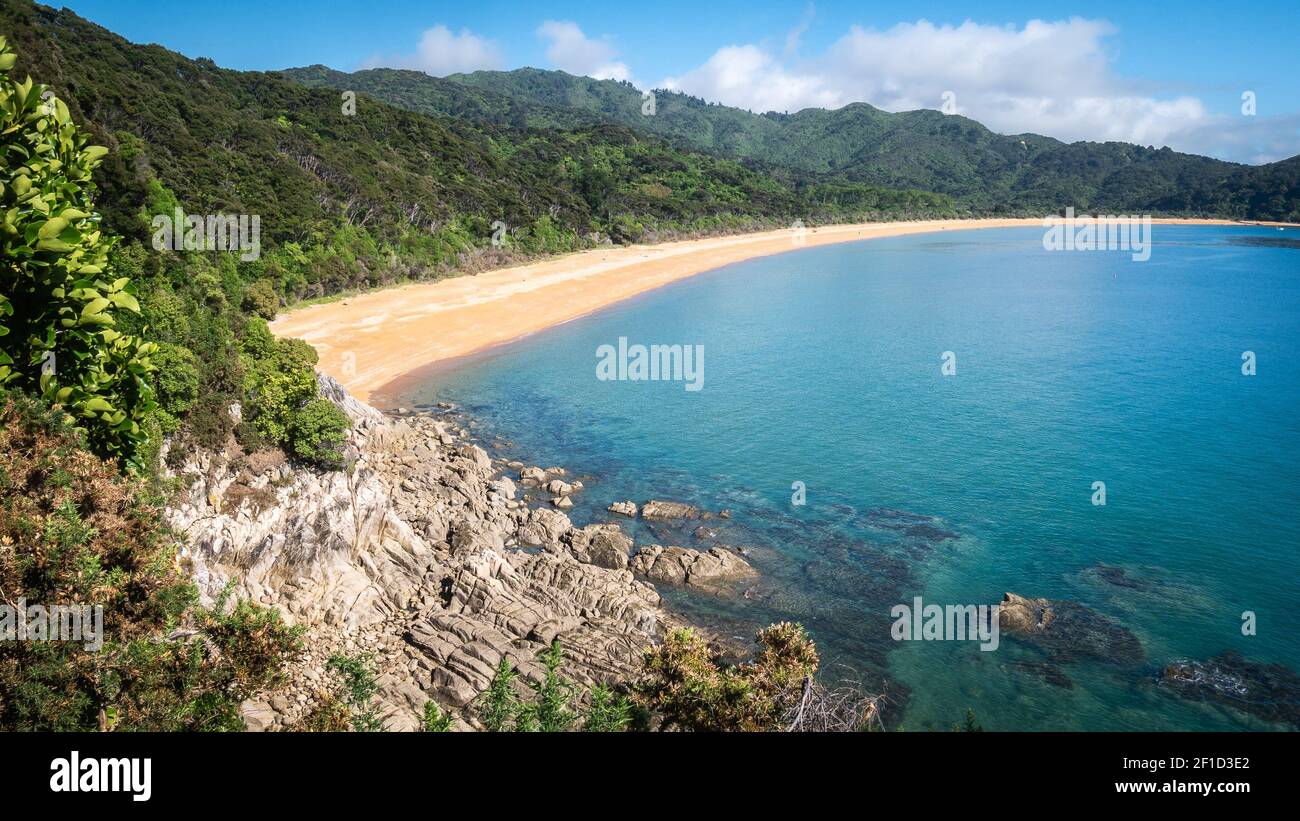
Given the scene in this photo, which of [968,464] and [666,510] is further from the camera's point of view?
[968,464]

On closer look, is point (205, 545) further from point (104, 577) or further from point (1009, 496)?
point (1009, 496)

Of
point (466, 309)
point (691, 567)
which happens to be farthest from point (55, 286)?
point (466, 309)

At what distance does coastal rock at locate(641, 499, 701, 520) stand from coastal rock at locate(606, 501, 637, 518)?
0.97ft

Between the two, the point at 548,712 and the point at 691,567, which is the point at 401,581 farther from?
the point at 548,712

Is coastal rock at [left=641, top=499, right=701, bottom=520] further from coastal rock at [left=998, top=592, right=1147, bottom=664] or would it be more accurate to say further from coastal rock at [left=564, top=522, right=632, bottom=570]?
coastal rock at [left=998, top=592, right=1147, bottom=664]

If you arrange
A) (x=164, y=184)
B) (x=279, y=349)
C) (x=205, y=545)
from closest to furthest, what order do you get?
1. (x=205, y=545)
2. (x=279, y=349)
3. (x=164, y=184)

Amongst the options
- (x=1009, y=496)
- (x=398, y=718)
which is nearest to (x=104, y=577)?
(x=398, y=718)

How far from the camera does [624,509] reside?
85.2 feet

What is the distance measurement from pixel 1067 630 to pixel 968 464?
11.5m

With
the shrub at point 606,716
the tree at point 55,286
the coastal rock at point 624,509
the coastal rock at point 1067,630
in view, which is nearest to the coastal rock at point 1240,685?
the coastal rock at point 1067,630

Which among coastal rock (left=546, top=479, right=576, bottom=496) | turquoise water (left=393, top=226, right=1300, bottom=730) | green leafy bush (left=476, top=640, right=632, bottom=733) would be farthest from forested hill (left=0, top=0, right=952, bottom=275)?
green leafy bush (left=476, top=640, right=632, bottom=733)

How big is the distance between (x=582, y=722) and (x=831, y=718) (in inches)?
172
